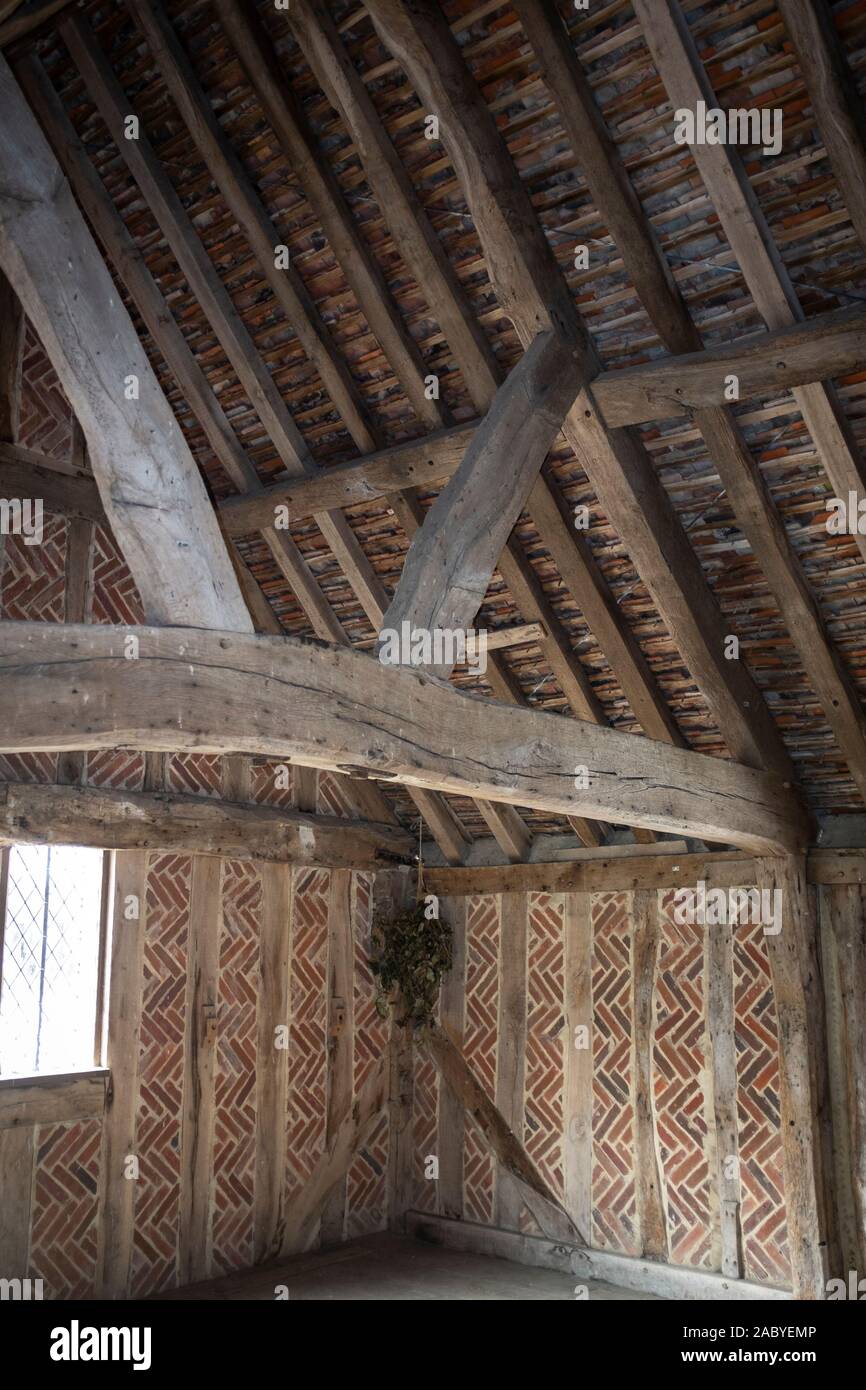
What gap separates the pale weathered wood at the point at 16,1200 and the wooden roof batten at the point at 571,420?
3097 mm

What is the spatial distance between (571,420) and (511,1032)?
4086 mm

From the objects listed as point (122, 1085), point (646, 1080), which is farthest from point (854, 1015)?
point (122, 1085)

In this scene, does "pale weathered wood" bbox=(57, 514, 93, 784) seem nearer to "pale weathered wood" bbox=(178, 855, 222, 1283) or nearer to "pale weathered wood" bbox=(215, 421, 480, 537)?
"pale weathered wood" bbox=(215, 421, 480, 537)

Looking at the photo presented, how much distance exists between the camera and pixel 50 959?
6145 mm

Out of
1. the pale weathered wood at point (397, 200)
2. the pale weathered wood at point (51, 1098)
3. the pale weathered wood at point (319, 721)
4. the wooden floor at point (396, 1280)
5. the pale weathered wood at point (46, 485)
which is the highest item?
the pale weathered wood at point (397, 200)

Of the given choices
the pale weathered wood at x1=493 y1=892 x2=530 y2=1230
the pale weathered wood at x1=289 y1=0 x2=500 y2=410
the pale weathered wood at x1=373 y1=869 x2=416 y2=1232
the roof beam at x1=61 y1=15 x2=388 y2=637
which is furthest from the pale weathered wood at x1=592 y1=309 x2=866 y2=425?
the pale weathered wood at x1=373 y1=869 x2=416 y2=1232

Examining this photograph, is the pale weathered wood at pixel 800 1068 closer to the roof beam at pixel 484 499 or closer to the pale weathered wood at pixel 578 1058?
the pale weathered wood at pixel 578 1058

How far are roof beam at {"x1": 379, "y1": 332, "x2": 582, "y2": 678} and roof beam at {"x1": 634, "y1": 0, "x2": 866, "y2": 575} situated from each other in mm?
793

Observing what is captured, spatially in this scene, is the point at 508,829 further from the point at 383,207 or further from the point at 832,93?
the point at 832,93

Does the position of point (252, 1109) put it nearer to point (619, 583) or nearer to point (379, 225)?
point (619, 583)

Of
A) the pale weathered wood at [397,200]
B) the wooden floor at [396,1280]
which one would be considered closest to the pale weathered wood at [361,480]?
the pale weathered wood at [397,200]

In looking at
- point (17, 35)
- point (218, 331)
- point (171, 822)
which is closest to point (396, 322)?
point (218, 331)

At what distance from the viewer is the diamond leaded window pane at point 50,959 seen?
5949 mm
